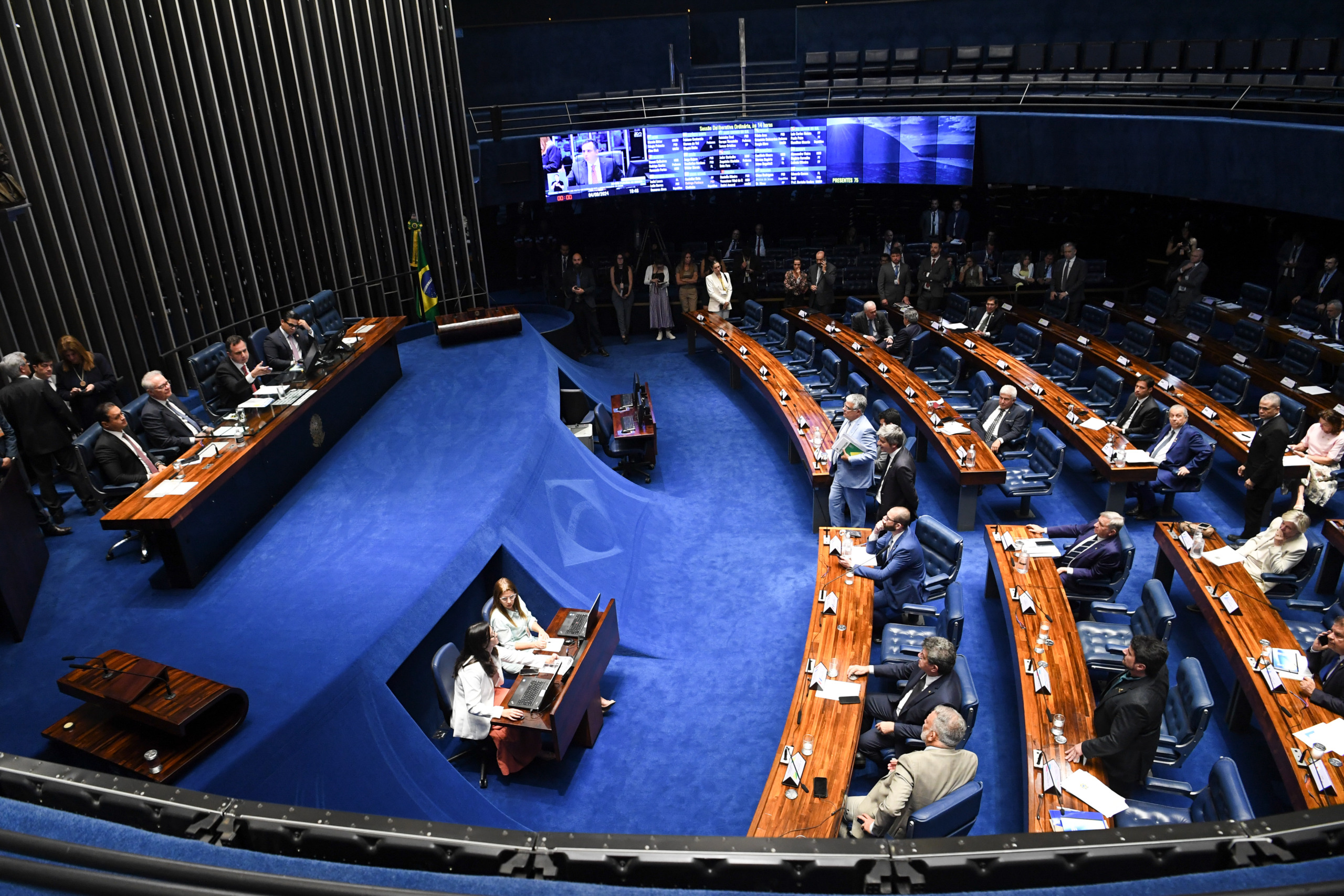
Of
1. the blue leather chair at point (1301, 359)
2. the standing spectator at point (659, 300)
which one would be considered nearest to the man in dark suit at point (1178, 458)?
the blue leather chair at point (1301, 359)

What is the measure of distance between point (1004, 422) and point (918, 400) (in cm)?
110

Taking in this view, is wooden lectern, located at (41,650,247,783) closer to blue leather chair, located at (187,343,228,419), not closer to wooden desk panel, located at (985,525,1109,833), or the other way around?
blue leather chair, located at (187,343,228,419)

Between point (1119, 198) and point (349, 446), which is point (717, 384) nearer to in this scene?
point (349, 446)

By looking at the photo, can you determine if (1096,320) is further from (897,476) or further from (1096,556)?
(1096,556)

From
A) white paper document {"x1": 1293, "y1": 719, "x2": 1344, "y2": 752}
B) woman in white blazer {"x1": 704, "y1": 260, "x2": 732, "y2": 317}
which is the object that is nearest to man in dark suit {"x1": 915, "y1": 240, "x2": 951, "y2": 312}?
woman in white blazer {"x1": 704, "y1": 260, "x2": 732, "y2": 317}

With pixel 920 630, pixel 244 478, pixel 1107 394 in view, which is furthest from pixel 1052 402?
pixel 244 478

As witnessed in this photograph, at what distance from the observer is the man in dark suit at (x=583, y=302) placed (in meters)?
14.2

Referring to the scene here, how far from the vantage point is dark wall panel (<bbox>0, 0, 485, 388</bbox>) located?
889 cm

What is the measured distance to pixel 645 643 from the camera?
24.1 ft

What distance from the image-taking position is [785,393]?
35.6 feet

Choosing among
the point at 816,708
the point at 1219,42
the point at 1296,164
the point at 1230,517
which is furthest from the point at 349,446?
the point at 1219,42

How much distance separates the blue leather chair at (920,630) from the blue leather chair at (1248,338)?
6.77 m

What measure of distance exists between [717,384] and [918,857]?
438 inches

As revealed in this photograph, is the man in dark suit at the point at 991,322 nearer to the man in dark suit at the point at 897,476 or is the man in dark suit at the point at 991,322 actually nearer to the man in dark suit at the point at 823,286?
the man in dark suit at the point at 823,286
